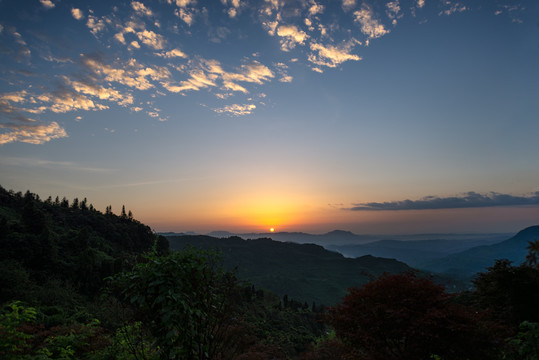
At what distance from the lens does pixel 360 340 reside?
7.77 meters

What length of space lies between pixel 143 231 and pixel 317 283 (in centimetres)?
13659

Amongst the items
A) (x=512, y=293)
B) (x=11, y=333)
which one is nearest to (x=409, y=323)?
(x=512, y=293)

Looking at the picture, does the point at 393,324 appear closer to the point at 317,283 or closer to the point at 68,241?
the point at 68,241

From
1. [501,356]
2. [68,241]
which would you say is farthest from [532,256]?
[68,241]

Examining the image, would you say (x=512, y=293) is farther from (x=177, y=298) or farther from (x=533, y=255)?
(x=177, y=298)

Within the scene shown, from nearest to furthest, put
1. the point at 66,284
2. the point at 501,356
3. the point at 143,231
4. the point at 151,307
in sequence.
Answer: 1. the point at 151,307
2. the point at 501,356
3. the point at 66,284
4. the point at 143,231

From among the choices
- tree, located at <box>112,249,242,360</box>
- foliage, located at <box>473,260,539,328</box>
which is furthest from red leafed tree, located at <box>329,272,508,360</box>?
foliage, located at <box>473,260,539,328</box>

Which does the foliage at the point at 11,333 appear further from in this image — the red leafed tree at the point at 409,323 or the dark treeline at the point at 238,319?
the red leafed tree at the point at 409,323

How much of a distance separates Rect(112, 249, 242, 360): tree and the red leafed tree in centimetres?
428

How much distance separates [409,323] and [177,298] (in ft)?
19.9

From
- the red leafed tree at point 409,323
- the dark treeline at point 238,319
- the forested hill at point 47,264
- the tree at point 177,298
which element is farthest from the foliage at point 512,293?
the forested hill at point 47,264

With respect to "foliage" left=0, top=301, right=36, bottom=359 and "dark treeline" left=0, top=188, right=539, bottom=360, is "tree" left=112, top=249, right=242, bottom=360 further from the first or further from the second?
"foliage" left=0, top=301, right=36, bottom=359

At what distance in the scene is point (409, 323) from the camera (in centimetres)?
729

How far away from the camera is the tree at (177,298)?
4.80m
